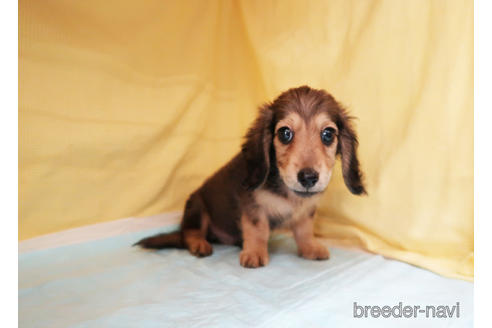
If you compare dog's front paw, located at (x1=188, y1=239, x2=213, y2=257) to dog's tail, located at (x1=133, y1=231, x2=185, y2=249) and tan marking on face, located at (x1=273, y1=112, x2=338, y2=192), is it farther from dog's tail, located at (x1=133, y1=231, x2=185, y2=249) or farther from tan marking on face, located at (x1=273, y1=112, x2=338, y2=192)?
tan marking on face, located at (x1=273, y1=112, x2=338, y2=192)

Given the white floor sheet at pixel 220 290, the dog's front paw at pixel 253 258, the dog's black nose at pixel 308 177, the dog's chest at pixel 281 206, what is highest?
the dog's black nose at pixel 308 177

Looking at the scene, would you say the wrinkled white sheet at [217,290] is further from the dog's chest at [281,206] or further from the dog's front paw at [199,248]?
the dog's chest at [281,206]

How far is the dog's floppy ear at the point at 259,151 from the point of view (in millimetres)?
1774

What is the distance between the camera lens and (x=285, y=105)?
1727 millimetres

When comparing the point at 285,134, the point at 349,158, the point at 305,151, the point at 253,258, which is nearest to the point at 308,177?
the point at 305,151

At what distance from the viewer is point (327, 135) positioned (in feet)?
5.51

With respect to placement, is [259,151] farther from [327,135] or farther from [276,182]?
[327,135]

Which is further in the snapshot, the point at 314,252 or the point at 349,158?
the point at 314,252

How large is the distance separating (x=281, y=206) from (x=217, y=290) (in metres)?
0.55

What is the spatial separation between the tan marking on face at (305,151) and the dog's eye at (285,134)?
0.01 meters

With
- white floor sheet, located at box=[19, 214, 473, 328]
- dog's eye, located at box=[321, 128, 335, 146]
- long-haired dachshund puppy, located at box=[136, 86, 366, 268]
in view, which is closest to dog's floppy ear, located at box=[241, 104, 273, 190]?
long-haired dachshund puppy, located at box=[136, 86, 366, 268]

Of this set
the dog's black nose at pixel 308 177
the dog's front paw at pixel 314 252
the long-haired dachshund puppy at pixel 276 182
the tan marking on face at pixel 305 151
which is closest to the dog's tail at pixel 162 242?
the long-haired dachshund puppy at pixel 276 182
